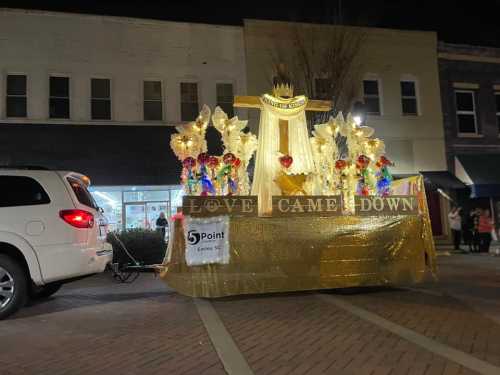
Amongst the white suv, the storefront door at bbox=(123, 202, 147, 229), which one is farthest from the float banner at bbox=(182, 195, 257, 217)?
the storefront door at bbox=(123, 202, 147, 229)

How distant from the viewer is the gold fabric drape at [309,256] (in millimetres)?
7465

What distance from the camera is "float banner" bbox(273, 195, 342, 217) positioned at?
794 centimetres

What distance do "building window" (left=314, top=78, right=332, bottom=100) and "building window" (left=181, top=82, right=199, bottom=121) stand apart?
4.65 m

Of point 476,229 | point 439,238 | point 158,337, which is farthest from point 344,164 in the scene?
point 439,238

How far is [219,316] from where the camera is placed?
6559 millimetres

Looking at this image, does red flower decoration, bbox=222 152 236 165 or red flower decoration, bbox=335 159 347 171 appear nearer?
red flower decoration, bbox=222 152 236 165

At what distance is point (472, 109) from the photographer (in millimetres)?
21375

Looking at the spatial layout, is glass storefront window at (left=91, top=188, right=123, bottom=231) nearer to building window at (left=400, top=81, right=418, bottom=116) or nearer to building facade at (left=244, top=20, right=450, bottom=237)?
building facade at (left=244, top=20, right=450, bottom=237)

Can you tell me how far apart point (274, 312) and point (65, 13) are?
15.0 metres

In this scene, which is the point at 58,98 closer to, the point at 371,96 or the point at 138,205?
the point at 138,205

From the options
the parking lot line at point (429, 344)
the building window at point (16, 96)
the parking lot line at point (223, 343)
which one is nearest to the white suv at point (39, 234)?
the parking lot line at point (223, 343)

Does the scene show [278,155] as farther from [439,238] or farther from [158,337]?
[439,238]

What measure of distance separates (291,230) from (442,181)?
45.0 feet

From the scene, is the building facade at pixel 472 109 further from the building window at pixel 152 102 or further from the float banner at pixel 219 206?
the float banner at pixel 219 206
